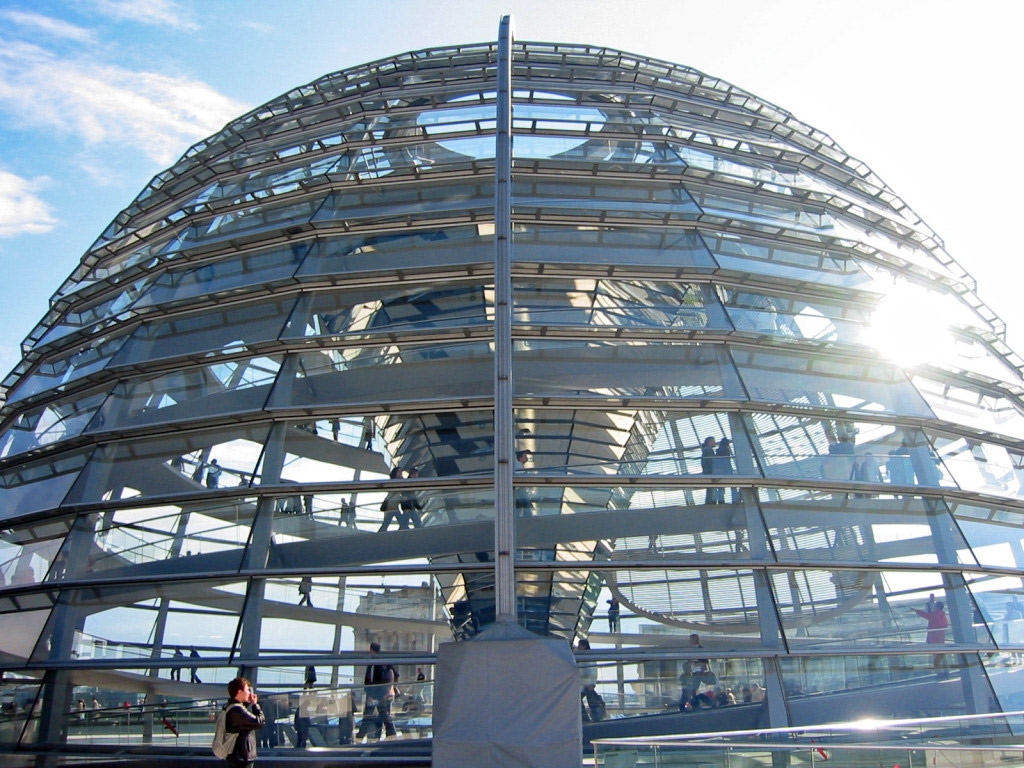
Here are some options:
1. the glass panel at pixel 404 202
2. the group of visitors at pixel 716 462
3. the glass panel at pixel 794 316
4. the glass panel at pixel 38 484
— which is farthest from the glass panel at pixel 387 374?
the glass panel at pixel 794 316

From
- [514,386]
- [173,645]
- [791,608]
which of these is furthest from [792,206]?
[173,645]

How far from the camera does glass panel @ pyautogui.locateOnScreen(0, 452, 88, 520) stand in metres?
12.0

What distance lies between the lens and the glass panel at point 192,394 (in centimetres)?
1205

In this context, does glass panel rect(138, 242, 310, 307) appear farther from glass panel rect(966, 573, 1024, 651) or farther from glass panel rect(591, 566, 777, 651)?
glass panel rect(966, 573, 1024, 651)

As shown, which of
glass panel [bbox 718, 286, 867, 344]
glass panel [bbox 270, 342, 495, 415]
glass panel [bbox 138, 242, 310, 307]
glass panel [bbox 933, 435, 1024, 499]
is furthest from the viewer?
glass panel [bbox 138, 242, 310, 307]

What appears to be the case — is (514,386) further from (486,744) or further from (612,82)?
(612,82)

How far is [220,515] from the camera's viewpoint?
35.3ft

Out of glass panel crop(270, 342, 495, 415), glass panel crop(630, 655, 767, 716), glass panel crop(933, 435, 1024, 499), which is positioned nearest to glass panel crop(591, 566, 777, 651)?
glass panel crop(630, 655, 767, 716)

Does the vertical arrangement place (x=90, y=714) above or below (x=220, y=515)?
below

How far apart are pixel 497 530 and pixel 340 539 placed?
1.96m

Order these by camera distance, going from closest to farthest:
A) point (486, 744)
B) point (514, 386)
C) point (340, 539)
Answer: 1. point (486, 744)
2. point (340, 539)
3. point (514, 386)

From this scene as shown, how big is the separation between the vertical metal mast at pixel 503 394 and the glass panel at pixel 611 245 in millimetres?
1087

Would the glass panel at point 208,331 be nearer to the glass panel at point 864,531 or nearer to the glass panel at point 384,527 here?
the glass panel at point 384,527

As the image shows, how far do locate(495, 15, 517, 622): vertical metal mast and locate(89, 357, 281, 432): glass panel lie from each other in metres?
3.29
